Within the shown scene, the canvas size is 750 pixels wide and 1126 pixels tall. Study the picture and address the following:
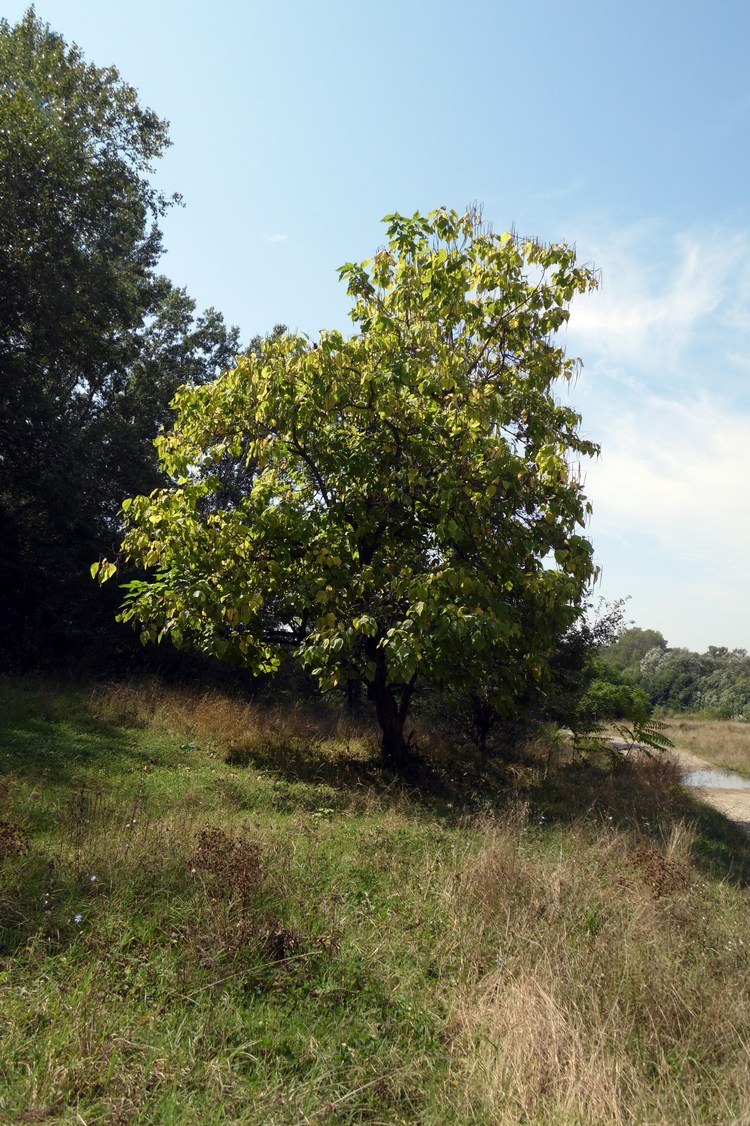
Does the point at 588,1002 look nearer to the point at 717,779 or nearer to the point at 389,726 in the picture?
the point at 389,726

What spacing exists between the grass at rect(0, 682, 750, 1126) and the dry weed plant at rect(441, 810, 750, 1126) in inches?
0.6

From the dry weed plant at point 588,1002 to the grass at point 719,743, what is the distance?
17607 millimetres

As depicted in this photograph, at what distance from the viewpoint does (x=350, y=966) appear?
13.9ft

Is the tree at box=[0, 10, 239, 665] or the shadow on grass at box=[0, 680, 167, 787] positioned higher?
the tree at box=[0, 10, 239, 665]

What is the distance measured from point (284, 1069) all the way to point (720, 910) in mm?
3962

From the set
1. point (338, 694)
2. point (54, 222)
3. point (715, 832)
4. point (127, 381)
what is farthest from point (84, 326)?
point (715, 832)

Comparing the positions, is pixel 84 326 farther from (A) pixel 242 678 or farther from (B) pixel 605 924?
(B) pixel 605 924

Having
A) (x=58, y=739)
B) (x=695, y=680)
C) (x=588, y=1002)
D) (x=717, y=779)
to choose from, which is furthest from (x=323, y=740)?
(x=695, y=680)

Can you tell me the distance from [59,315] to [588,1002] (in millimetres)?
14760

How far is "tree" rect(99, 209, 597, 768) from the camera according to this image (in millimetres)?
8414

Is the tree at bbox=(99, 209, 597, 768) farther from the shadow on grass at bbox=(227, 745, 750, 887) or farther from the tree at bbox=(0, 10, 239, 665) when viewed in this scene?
the tree at bbox=(0, 10, 239, 665)

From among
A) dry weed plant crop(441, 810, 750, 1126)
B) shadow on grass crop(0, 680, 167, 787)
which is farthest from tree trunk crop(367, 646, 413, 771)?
dry weed plant crop(441, 810, 750, 1126)

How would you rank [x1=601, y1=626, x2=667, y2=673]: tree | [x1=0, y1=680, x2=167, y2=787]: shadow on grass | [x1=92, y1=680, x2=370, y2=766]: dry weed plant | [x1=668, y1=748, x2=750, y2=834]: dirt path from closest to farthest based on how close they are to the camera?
[x1=0, y1=680, x2=167, y2=787]: shadow on grass < [x1=92, y1=680, x2=370, y2=766]: dry weed plant < [x1=668, y1=748, x2=750, y2=834]: dirt path < [x1=601, y1=626, x2=667, y2=673]: tree

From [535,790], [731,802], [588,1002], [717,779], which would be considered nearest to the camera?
[588,1002]
